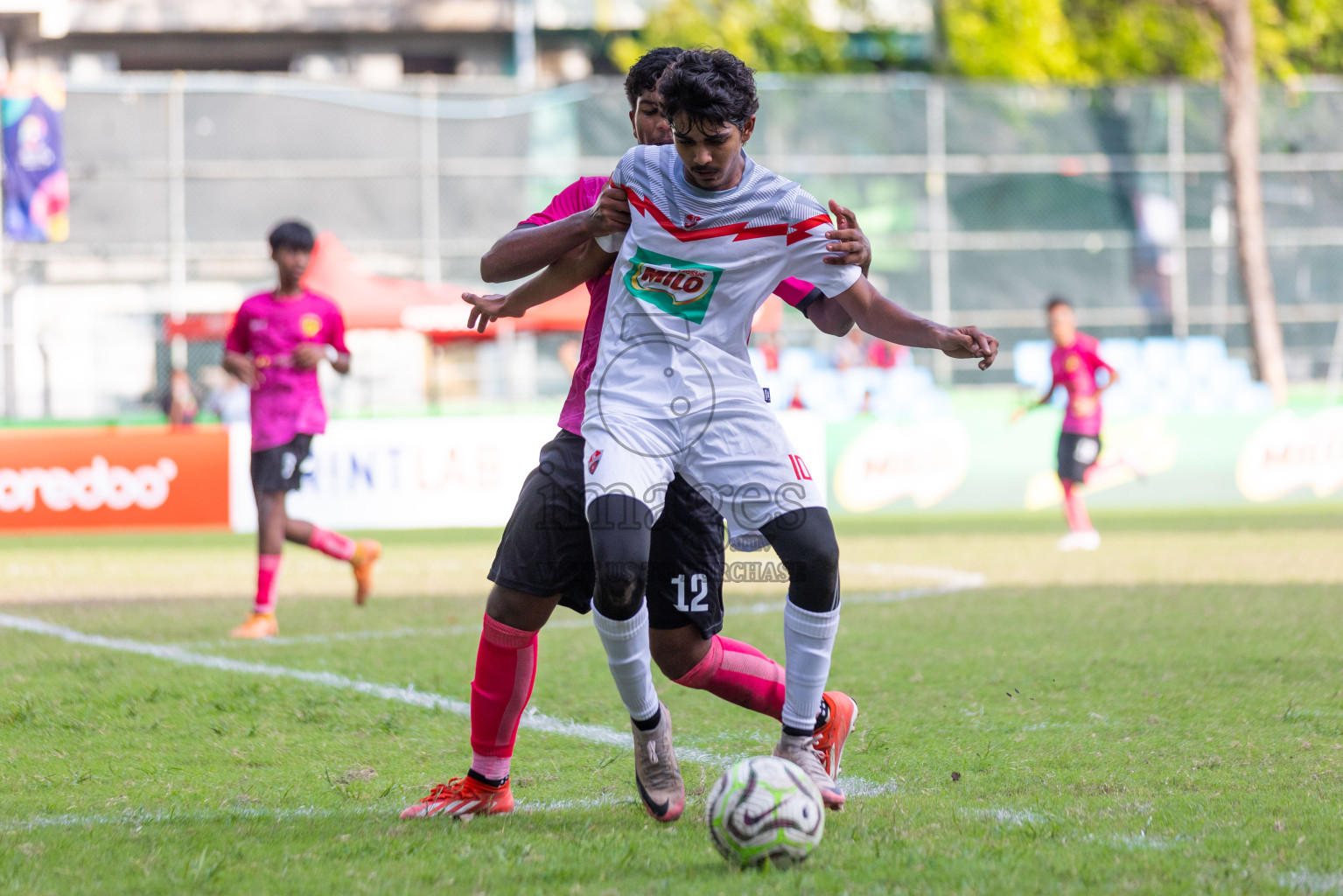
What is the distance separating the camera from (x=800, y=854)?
3.27 meters

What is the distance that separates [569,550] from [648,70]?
1.26 m

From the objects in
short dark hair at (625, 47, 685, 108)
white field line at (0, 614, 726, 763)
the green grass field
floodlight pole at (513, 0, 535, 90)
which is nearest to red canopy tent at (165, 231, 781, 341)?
the green grass field

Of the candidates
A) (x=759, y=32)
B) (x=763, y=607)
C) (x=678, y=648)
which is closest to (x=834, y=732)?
(x=678, y=648)

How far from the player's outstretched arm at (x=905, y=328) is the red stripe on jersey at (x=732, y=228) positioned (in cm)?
20

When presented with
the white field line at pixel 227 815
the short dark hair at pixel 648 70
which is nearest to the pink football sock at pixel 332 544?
the white field line at pixel 227 815

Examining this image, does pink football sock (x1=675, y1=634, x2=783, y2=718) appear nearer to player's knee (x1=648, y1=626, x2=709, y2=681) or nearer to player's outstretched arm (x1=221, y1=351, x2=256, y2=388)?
player's knee (x1=648, y1=626, x2=709, y2=681)

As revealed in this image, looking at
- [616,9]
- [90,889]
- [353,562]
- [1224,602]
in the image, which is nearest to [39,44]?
[616,9]

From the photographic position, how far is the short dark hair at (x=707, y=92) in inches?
135

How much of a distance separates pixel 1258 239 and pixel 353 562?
53.3 feet

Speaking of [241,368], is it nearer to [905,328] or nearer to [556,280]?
[556,280]

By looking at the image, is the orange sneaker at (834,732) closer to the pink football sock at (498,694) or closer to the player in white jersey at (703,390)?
the player in white jersey at (703,390)

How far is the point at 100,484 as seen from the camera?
14.2 metres

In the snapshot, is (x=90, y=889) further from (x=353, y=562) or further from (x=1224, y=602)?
(x=1224, y=602)

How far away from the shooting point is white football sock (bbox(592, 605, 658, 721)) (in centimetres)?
369
